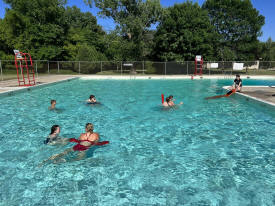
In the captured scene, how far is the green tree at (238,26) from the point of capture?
41.1 m

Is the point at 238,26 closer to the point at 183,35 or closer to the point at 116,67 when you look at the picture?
the point at 183,35

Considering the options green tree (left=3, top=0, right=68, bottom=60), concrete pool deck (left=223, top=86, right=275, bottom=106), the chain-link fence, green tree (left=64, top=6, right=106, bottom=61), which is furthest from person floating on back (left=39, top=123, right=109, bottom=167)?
green tree (left=3, top=0, right=68, bottom=60)

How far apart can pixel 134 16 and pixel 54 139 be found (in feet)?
115

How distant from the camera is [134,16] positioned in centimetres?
3700

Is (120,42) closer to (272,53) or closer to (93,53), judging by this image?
(93,53)

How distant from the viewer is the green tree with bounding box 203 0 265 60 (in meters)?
41.1

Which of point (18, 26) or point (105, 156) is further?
point (18, 26)

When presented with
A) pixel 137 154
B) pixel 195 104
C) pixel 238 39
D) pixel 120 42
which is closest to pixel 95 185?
pixel 137 154

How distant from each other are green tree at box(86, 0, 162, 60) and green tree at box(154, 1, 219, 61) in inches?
95.2

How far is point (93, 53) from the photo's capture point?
34.4m

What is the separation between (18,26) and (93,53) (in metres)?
16.5

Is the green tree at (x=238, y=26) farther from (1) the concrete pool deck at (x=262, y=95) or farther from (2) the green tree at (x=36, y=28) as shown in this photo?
(2) the green tree at (x=36, y=28)

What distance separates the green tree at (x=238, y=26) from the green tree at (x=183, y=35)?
250 inches

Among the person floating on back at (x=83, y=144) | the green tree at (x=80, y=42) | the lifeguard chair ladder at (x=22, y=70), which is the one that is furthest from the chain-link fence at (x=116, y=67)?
the person floating on back at (x=83, y=144)
